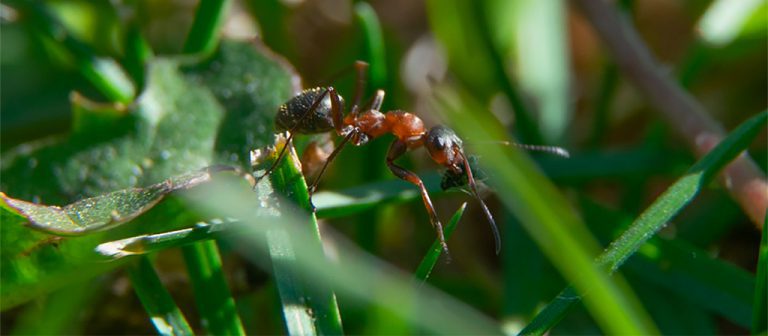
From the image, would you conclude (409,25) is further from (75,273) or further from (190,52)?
(75,273)

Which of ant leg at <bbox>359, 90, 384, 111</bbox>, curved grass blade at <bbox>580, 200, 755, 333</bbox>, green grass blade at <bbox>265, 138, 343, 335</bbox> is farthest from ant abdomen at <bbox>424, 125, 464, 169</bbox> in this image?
green grass blade at <bbox>265, 138, 343, 335</bbox>

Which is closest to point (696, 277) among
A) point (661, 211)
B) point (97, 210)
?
point (661, 211)

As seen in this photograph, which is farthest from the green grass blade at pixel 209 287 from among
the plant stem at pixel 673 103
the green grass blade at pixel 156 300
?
the plant stem at pixel 673 103

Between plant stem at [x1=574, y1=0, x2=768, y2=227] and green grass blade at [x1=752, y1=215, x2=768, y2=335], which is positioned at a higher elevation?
plant stem at [x1=574, y1=0, x2=768, y2=227]

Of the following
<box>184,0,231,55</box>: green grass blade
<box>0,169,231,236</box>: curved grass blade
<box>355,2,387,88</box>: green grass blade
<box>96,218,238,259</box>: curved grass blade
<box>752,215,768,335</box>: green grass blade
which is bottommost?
<box>752,215,768,335</box>: green grass blade

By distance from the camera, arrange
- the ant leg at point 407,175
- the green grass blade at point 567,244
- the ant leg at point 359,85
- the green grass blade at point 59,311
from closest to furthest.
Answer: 1. the green grass blade at point 567,244
2. the green grass blade at point 59,311
3. the ant leg at point 407,175
4. the ant leg at point 359,85

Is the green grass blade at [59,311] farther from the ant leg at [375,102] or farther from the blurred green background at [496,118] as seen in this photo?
the ant leg at [375,102]

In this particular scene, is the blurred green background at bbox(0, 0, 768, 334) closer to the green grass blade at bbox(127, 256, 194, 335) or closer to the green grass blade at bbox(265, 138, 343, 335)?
the green grass blade at bbox(265, 138, 343, 335)
